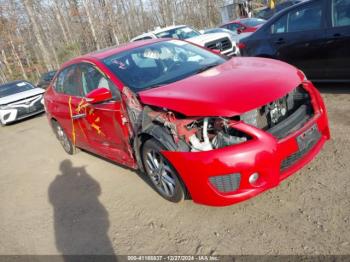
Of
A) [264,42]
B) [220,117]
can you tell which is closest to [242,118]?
[220,117]

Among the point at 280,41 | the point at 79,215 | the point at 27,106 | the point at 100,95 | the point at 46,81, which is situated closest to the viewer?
the point at 100,95

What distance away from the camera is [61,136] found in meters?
6.30

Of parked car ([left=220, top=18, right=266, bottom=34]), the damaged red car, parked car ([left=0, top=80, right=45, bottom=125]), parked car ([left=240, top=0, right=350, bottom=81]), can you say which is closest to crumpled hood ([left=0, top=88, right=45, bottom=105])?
parked car ([left=0, top=80, right=45, bottom=125])

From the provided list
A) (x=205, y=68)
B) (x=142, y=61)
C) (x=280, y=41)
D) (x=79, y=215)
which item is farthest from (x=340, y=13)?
(x=79, y=215)

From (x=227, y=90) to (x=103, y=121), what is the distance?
1764mm

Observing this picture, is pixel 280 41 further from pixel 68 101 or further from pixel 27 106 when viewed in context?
pixel 27 106

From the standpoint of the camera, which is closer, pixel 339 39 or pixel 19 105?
pixel 339 39

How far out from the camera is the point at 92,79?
4324mm

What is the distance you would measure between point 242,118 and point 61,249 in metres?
2.24

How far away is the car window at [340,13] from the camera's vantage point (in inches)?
196

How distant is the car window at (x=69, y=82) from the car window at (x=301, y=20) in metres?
3.66

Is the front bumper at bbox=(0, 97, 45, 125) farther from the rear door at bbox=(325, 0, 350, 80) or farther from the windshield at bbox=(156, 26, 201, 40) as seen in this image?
the rear door at bbox=(325, 0, 350, 80)

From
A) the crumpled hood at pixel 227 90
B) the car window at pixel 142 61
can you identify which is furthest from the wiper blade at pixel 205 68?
the car window at pixel 142 61

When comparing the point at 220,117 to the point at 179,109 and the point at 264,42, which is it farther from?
the point at 264,42
